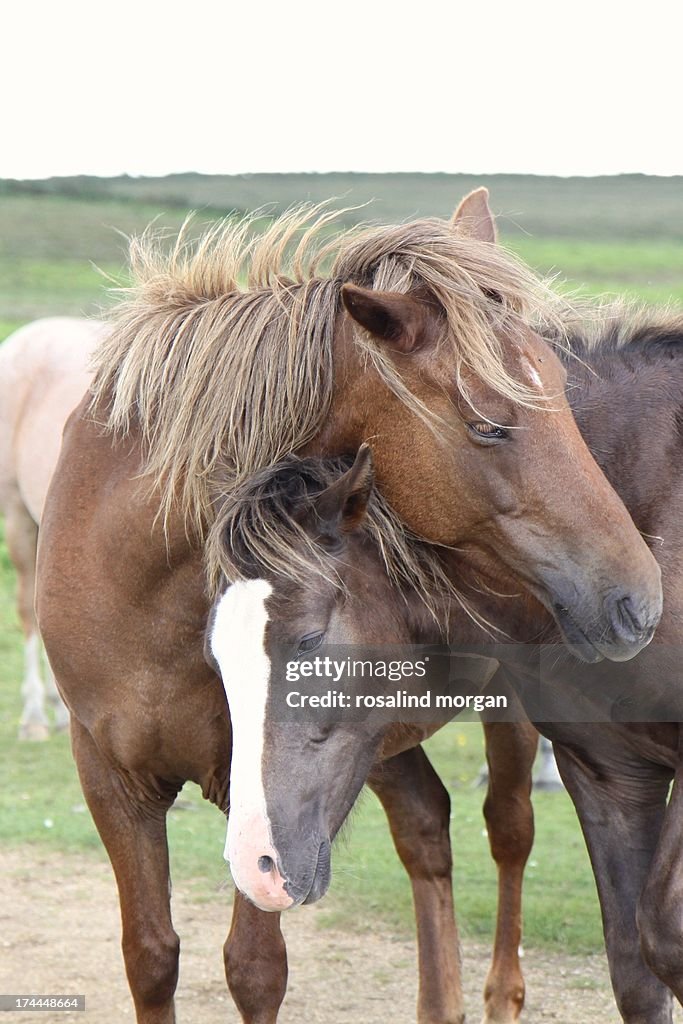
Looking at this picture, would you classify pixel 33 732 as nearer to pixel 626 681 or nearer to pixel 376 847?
pixel 376 847

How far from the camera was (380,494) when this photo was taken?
117 inches

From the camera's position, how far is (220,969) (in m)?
4.88

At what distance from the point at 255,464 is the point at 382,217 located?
4.17 ft

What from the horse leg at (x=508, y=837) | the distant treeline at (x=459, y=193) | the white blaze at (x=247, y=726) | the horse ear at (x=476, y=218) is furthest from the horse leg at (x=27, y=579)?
the distant treeline at (x=459, y=193)

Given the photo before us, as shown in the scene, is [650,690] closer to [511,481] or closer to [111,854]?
[511,481]

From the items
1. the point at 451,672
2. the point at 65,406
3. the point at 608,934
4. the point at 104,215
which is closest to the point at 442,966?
the point at 608,934

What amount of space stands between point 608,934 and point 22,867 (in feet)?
11.3

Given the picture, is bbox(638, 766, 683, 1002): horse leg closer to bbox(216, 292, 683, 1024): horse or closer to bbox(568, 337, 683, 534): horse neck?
bbox(216, 292, 683, 1024): horse

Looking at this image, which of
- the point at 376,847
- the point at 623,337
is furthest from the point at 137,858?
the point at 376,847

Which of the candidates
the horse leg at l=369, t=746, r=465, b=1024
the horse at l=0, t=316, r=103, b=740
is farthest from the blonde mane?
the horse at l=0, t=316, r=103, b=740

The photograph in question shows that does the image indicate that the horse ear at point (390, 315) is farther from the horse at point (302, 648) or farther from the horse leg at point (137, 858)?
the horse leg at point (137, 858)

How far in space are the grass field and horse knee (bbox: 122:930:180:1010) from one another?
1.84 feet

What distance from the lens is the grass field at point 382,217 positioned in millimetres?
5453

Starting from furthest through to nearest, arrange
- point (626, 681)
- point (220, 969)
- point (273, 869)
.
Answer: point (220, 969)
point (626, 681)
point (273, 869)
